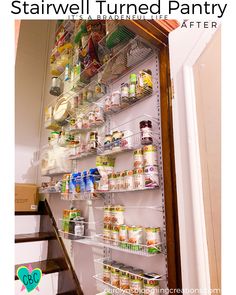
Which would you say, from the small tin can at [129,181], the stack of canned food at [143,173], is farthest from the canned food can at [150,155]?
the small tin can at [129,181]


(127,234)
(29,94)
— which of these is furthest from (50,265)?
(29,94)

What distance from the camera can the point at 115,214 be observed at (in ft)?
4.96

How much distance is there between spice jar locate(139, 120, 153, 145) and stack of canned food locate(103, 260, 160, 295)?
765 millimetres

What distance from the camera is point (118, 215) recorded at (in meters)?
1.50

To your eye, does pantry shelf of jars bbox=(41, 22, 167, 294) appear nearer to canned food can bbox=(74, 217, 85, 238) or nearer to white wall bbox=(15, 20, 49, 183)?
canned food can bbox=(74, 217, 85, 238)

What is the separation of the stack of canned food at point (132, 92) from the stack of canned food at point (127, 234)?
75 centimetres

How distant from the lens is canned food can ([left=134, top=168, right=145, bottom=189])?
1.33 meters

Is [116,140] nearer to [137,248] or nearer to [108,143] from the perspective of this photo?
[108,143]

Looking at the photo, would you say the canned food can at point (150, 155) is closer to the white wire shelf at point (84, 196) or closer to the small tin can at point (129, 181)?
the small tin can at point (129, 181)

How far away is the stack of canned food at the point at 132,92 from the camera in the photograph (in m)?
1.45

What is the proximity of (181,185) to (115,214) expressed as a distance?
0.67 meters
